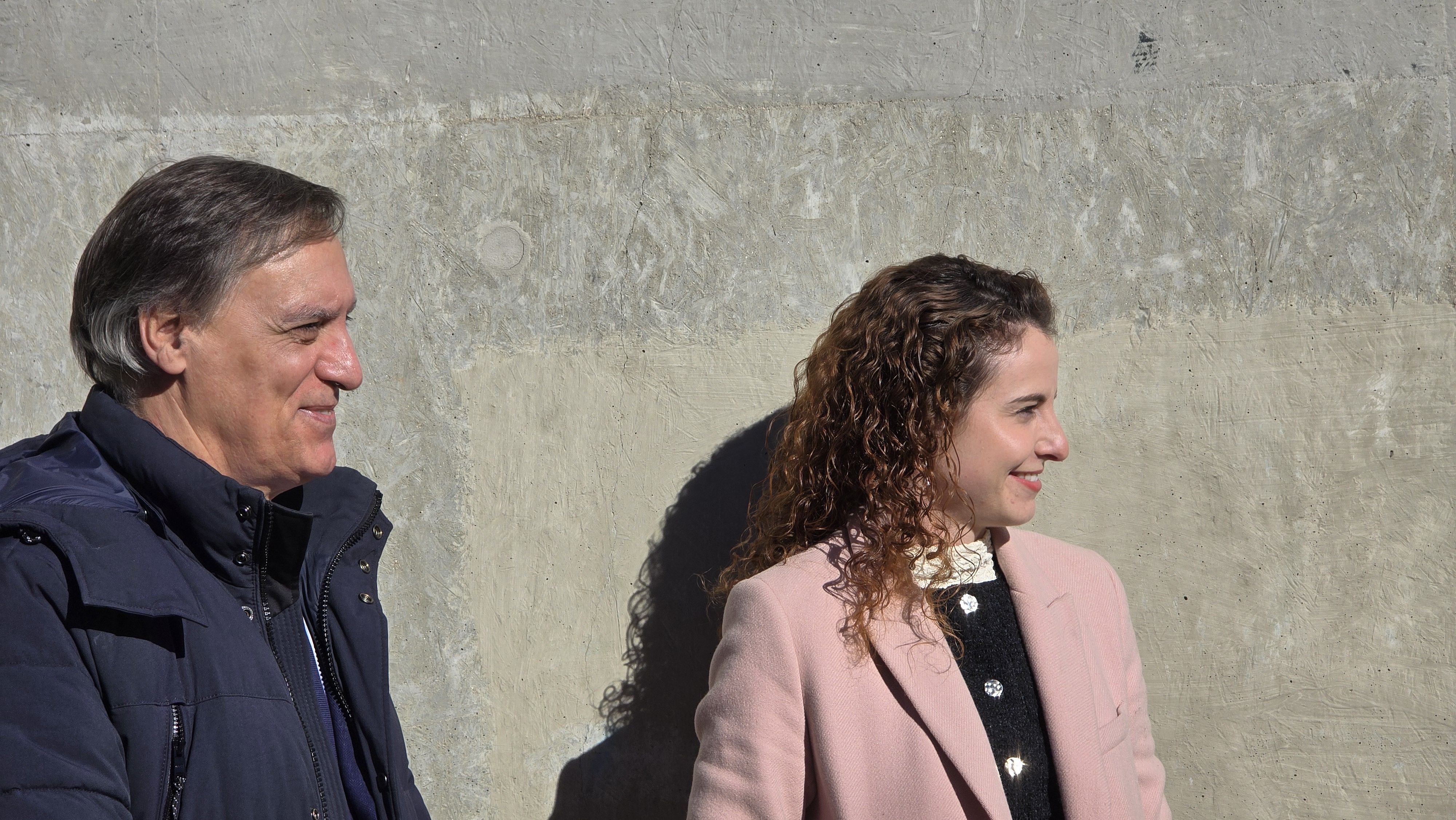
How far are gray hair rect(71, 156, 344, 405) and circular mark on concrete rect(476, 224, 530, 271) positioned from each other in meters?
0.92

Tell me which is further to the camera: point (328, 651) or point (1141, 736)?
point (1141, 736)

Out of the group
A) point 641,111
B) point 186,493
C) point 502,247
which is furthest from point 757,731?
point 641,111

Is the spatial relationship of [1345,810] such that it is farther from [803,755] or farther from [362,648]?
[362,648]

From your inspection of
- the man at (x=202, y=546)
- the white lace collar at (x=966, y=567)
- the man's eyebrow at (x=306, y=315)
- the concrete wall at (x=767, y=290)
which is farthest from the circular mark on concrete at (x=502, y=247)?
the white lace collar at (x=966, y=567)

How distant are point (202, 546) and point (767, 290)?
1526 millimetres

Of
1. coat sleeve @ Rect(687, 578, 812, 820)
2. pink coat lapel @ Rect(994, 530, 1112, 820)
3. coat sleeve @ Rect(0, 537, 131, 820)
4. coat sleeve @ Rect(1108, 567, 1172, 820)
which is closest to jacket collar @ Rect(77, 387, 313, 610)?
coat sleeve @ Rect(0, 537, 131, 820)

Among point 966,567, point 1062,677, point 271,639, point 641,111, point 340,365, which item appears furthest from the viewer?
point 641,111

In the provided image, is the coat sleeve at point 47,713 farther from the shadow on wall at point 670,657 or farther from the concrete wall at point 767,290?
the shadow on wall at point 670,657

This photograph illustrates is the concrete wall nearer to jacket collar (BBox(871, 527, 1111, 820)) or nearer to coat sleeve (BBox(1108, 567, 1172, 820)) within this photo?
coat sleeve (BBox(1108, 567, 1172, 820))

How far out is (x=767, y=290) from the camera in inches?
106

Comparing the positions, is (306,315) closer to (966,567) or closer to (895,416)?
(895,416)

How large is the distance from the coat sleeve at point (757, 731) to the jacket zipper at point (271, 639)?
27.3 inches

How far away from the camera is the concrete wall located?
8.41ft

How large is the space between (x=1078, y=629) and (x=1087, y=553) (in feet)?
0.86
